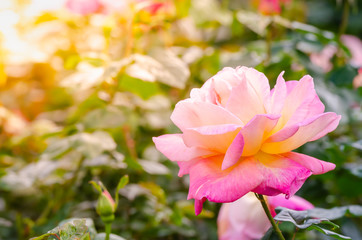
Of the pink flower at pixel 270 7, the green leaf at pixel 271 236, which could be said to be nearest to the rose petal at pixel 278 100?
the green leaf at pixel 271 236

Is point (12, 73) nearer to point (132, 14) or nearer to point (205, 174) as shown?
point (132, 14)

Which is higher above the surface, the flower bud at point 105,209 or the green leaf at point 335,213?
the flower bud at point 105,209

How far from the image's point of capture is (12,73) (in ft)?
3.53

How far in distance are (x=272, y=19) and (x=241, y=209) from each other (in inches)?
15.4

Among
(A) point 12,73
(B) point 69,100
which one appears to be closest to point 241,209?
(B) point 69,100

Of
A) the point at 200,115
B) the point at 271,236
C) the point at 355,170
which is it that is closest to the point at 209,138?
the point at 200,115

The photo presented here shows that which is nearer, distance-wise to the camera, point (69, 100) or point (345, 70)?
point (345, 70)

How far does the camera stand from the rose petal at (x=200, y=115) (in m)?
0.35

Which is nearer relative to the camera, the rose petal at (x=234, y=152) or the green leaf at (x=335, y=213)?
the rose petal at (x=234, y=152)

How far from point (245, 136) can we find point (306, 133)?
6 cm

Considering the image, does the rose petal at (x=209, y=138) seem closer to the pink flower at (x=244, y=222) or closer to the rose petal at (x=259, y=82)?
the rose petal at (x=259, y=82)

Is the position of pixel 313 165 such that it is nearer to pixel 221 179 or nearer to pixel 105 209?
pixel 221 179

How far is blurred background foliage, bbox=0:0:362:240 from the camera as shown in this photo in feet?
2.09

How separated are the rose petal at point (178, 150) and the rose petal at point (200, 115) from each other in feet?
0.06
